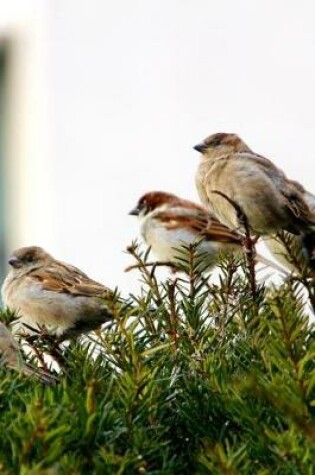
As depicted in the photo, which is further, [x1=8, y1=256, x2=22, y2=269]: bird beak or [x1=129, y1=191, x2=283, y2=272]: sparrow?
[x1=129, y1=191, x2=283, y2=272]: sparrow

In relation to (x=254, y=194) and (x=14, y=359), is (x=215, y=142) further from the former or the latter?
(x=14, y=359)

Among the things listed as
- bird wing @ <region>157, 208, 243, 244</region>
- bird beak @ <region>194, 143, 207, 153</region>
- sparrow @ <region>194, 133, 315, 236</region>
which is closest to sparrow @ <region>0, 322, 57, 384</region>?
sparrow @ <region>194, 133, 315, 236</region>

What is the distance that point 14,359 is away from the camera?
2.64m

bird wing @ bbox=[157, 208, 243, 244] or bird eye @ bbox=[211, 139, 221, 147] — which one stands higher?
bird eye @ bbox=[211, 139, 221, 147]

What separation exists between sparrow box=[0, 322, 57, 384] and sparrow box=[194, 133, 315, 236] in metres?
1.59

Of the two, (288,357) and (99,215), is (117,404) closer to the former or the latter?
(288,357)

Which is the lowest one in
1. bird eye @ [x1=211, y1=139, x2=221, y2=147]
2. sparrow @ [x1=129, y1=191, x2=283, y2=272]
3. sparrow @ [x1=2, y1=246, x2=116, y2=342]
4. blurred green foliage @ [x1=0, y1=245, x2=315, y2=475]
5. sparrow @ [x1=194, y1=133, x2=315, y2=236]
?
sparrow @ [x1=129, y1=191, x2=283, y2=272]

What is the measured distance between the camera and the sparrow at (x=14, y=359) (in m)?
2.45

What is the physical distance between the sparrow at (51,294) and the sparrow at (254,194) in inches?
16.8

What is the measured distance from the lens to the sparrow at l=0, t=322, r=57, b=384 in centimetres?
245

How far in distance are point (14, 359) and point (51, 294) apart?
219 cm

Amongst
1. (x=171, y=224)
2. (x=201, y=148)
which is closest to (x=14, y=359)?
(x=201, y=148)

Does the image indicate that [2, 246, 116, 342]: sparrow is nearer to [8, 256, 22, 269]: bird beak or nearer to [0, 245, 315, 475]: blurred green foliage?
[8, 256, 22, 269]: bird beak

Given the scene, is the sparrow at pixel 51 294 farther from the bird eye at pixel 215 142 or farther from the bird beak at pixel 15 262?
the bird eye at pixel 215 142
